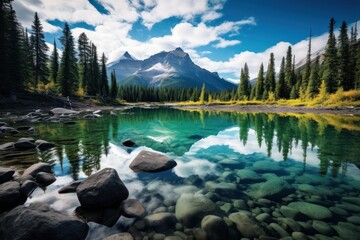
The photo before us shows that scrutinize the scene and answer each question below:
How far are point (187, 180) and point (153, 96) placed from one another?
379ft

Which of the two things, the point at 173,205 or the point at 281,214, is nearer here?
the point at 281,214

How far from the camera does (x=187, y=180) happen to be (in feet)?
25.2

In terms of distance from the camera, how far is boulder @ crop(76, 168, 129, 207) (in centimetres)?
546

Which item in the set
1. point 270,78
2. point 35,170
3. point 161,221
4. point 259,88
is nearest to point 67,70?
point 35,170

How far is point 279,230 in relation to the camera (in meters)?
4.59

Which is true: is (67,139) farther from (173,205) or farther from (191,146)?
(173,205)

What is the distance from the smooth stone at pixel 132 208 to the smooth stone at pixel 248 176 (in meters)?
4.18

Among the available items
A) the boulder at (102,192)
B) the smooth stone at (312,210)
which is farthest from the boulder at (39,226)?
the smooth stone at (312,210)

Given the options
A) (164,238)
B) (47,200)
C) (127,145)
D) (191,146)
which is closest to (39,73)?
(127,145)

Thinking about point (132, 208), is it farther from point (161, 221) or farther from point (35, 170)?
point (35, 170)

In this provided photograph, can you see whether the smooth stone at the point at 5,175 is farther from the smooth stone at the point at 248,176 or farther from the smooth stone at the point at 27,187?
the smooth stone at the point at 248,176

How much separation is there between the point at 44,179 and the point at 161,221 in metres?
5.01

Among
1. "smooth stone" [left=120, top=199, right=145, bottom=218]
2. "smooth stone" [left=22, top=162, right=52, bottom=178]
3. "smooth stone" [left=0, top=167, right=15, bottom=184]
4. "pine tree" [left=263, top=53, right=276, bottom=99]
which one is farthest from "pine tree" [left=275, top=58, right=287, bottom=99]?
"smooth stone" [left=0, top=167, right=15, bottom=184]

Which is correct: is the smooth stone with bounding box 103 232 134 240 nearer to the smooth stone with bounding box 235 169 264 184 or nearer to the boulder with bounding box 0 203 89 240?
the boulder with bounding box 0 203 89 240
